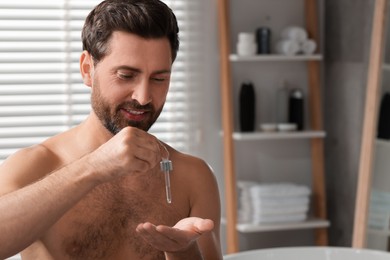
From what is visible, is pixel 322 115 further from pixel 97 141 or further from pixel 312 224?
pixel 97 141

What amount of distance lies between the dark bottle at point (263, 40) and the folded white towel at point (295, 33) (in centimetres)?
11

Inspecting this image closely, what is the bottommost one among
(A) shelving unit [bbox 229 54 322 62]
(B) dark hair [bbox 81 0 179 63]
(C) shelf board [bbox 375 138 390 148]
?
(C) shelf board [bbox 375 138 390 148]

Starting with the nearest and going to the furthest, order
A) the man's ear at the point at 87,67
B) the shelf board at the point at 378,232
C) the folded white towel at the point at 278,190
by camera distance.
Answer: the man's ear at the point at 87,67 → the shelf board at the point at 378,232 → the folded white towel at the point at 278,190

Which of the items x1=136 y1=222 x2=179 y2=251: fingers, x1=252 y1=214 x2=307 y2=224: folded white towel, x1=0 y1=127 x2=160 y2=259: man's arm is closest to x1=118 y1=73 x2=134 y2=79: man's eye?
x1=0 y1=127 x2=160 y2=259: man's arm

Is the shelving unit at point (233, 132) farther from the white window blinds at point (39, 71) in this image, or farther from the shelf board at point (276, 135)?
the white window blinds at point (39, 71)

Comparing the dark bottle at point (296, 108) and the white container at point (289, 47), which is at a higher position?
the white container at point (289, 47)

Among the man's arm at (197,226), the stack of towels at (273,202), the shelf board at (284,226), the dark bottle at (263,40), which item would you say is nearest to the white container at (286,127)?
the stack of towels at (273,202)

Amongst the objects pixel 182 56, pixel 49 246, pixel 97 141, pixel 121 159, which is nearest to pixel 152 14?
pixel 97 141

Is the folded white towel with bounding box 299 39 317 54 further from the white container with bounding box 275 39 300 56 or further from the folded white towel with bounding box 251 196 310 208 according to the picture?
the folded white towel with bounding box 251 196 310 208

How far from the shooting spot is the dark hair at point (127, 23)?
5.96 feet

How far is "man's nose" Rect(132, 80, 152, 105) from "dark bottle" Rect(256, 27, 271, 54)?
8.28 feet

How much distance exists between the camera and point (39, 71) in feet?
12.9

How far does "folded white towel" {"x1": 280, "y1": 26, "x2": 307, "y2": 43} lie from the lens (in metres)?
4.23

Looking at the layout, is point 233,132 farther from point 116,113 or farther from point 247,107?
point 116,113
